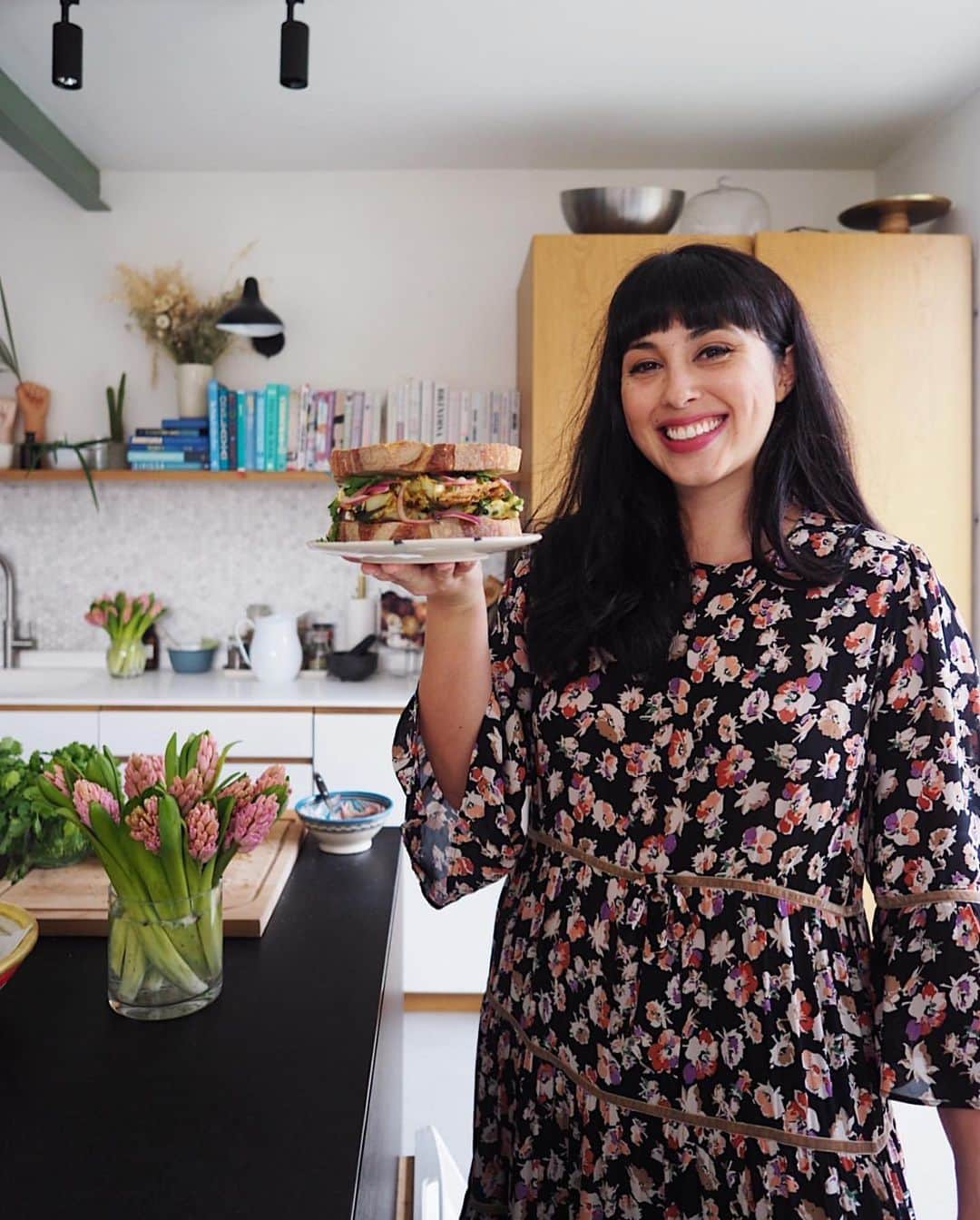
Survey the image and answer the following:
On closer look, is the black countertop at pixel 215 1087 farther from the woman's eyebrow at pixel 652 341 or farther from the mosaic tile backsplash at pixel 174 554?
the mosaic tile backsplash at pixel 174 554

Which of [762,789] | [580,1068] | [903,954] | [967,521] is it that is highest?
[967,521]

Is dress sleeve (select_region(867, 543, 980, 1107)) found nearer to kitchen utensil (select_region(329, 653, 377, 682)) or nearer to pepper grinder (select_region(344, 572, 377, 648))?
kitchen utensil (select_region(329, 653, 377, 682))

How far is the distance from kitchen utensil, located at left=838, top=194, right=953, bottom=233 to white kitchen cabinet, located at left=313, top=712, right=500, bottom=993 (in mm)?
2002

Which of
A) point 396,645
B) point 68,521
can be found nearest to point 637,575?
point 396,645

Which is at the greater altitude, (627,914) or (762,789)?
(762,789)

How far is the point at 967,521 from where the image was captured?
9.32 ft

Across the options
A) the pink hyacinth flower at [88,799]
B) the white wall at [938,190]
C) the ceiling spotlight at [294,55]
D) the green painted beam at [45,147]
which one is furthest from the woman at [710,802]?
the green painted beam at [45,147]

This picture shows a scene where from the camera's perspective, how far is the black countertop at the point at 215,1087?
2.57ft

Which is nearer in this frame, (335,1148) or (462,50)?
(335,1148)

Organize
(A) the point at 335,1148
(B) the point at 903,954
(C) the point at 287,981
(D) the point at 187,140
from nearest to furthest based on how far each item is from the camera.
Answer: (A) the point at 335,1148, (B) the point at 903,954, (C) the point at 287,981, (D) the point at 187,140

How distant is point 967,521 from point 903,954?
2.20 metres

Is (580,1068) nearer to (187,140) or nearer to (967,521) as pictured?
(967,521)

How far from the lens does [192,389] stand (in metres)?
3.28

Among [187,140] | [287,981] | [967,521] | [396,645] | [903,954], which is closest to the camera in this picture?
[903,954]
